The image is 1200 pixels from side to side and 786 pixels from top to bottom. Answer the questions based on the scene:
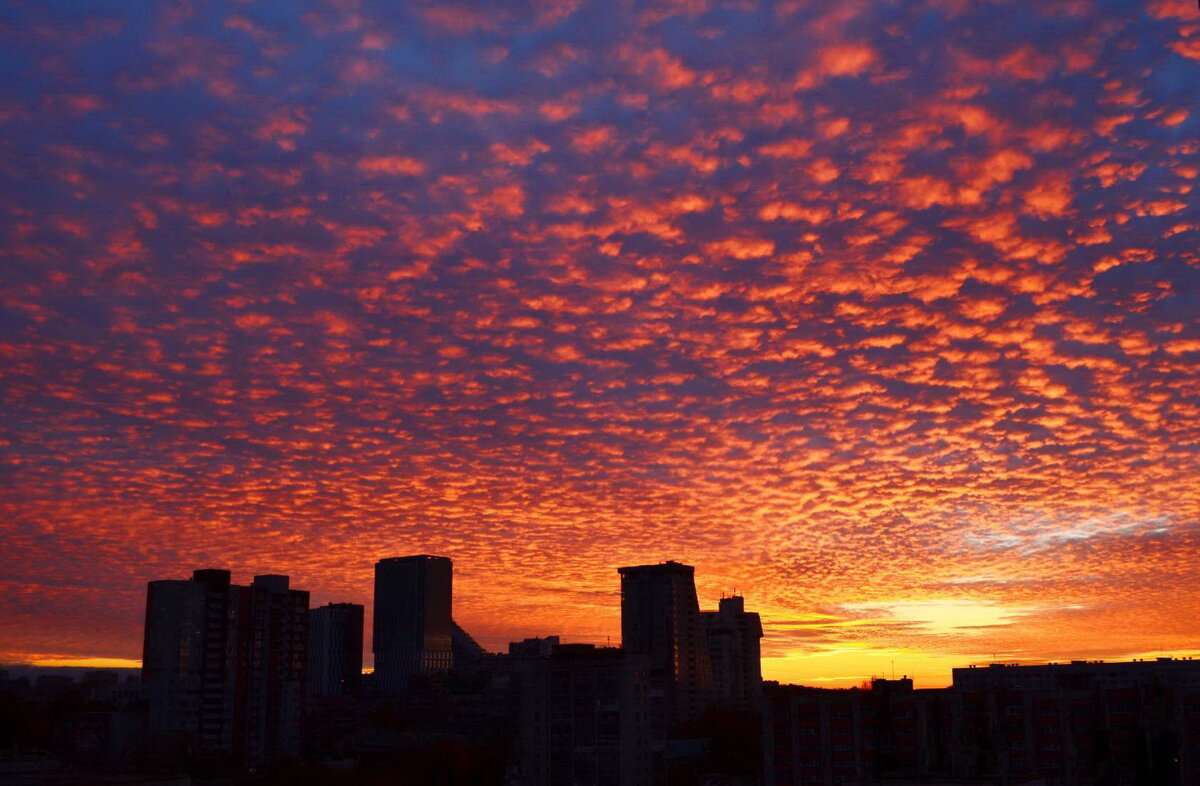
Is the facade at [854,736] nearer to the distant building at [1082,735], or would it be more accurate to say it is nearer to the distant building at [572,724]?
the distant building at [1082,735]

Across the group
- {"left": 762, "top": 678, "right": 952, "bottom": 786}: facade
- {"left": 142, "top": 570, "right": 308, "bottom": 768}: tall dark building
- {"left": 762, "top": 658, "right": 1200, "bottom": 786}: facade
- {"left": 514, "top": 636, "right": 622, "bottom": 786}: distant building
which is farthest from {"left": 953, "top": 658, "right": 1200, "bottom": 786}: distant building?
{"left": 142, "top": 570, "right": 308, "bottom": 768}: tall dark building

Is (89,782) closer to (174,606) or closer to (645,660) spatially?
(645,660)

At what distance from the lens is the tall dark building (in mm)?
164125

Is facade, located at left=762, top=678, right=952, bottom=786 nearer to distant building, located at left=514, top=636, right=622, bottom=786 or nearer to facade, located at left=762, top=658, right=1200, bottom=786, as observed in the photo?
facade, located at left=762, top=658, right=1200, bottom=786

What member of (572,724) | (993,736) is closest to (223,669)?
(572,724)

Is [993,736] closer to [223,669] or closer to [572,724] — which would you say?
[572,724]

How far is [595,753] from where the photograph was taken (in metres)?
127

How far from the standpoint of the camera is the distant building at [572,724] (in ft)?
416

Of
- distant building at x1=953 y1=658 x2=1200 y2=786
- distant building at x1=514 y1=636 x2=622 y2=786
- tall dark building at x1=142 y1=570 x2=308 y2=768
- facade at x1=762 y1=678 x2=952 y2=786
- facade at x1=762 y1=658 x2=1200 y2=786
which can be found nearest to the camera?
distant building at x1=953 y1=658 x2=1200 y2=786

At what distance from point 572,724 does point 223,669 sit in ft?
222

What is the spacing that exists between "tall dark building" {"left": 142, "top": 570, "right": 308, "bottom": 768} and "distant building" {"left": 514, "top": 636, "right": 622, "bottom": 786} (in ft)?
184

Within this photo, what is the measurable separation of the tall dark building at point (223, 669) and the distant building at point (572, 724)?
56195 millimetres

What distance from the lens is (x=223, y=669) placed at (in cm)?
16725

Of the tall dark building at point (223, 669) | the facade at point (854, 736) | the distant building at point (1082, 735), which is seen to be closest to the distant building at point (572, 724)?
the facade at point (854, 736)
